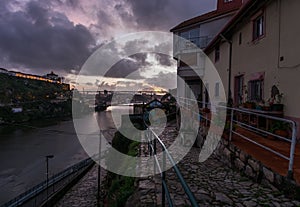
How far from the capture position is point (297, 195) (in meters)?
2.54

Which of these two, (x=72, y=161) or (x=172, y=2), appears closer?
(x=172, y=2)

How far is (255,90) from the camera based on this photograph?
7.20 metres

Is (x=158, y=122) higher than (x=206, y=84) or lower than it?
lower

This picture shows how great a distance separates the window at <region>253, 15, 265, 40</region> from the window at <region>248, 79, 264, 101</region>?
1515 mm

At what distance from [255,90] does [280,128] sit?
109 inches

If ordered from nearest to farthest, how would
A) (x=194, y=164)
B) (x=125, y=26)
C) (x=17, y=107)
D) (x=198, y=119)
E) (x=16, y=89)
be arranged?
(x=194, y=164) → (x=198, y=119) → (x=125, y=26) → (x=17, y=107) → (x=16, y=89)

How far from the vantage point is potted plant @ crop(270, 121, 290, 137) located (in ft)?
15.1

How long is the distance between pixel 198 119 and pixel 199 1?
1128cm

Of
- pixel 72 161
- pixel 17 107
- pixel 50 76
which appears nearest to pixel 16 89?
pixel 17 107

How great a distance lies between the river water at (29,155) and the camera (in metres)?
24.7

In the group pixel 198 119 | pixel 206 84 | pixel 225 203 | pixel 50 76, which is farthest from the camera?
pixel 50 76

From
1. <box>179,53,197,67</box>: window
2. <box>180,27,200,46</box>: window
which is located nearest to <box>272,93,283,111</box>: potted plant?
<box>179,53,197,67</box>: window

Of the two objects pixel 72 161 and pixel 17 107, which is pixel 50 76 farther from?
pixel 72 161

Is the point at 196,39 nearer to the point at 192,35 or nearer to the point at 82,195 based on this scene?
the point at 192,35
